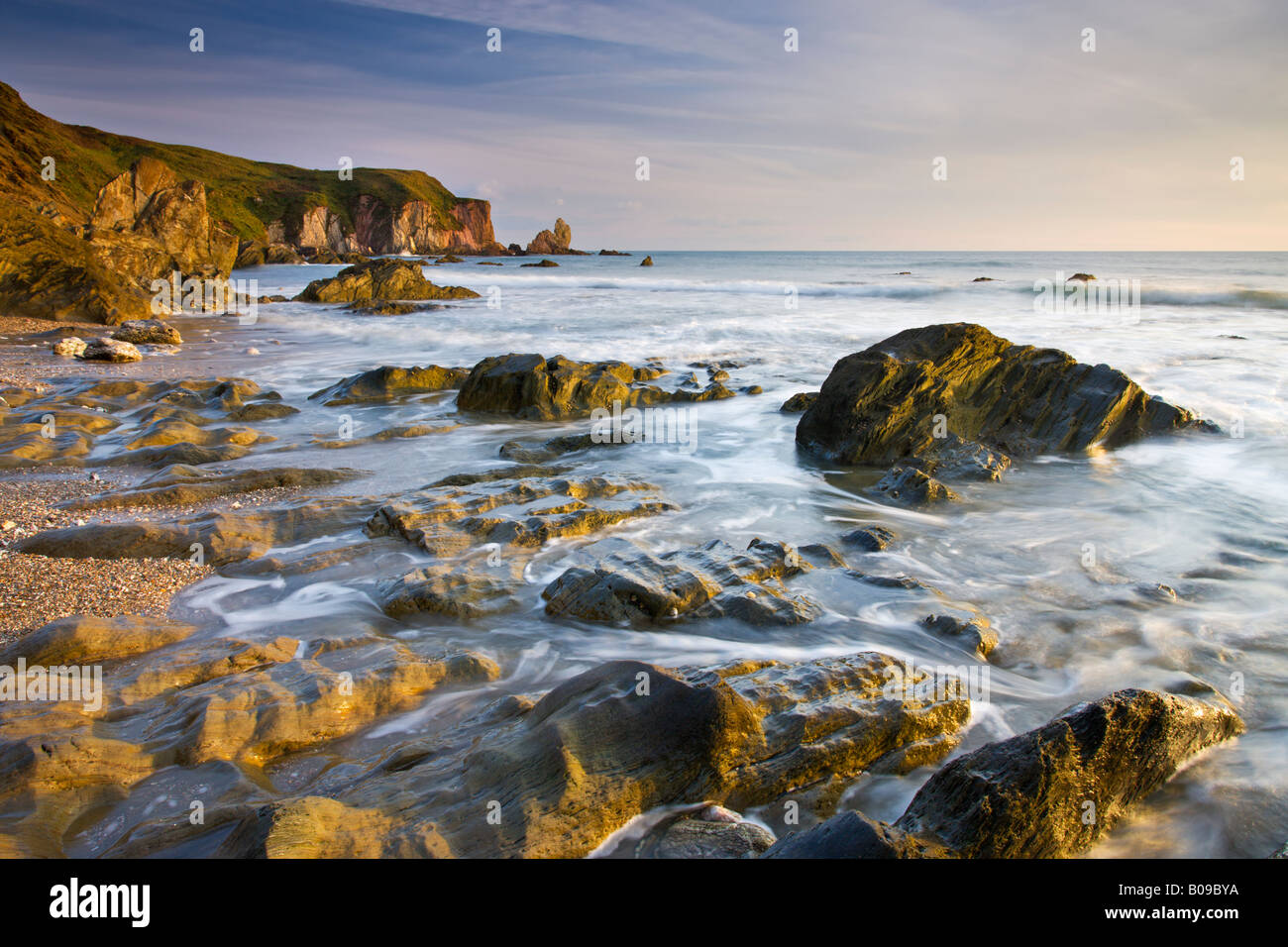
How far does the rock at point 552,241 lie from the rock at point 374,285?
333ft

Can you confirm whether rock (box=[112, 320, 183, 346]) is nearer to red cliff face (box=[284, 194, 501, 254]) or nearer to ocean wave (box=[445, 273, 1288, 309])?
ocean wave (box=[445, 273, 1288, 309])

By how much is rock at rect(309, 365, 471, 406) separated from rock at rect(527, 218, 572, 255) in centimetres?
12405

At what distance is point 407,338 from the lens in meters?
20.9

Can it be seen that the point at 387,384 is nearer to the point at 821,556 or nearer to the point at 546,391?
the point at 546,391

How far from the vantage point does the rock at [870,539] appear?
6305 mm

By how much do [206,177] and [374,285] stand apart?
7753 cm

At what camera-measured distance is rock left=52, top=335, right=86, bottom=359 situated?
14.4 meters

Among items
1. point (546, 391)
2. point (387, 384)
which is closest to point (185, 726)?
point (546, 391)

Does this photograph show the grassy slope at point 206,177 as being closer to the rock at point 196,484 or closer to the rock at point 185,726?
the rock at point 196,484

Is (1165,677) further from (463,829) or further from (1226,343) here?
(1226,343)

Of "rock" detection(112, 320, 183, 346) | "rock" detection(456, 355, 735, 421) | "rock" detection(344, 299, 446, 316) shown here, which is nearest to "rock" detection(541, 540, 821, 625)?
"rock" detection(456, 355, 735, 421)

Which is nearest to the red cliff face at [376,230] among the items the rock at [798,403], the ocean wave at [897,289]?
the ocean wave at [897,289]

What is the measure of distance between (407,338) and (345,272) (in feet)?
50.4
